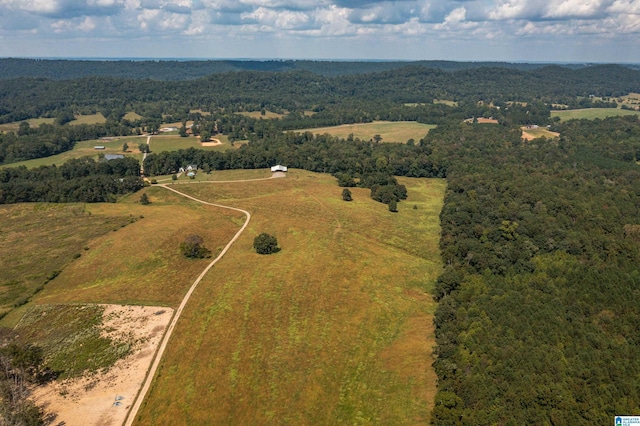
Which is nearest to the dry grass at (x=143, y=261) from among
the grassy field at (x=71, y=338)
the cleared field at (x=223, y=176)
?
the grassy field at (x=71, y=338)

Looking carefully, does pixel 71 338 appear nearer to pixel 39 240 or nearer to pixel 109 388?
pixel 109 388

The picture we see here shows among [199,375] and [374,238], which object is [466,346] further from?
[374,238]

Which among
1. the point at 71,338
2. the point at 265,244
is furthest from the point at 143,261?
the point at 71,338

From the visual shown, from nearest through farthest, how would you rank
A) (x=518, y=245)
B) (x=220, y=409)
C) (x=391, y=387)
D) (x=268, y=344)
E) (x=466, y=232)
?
(x=220, y=409) < (x=391, y=387) < (x=268, y=344) < (x=518, y=245) < (x=466, y=232)

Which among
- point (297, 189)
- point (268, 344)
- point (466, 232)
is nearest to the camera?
point (268, 344)

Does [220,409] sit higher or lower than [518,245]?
lower

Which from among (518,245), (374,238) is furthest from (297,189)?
(518,245)
